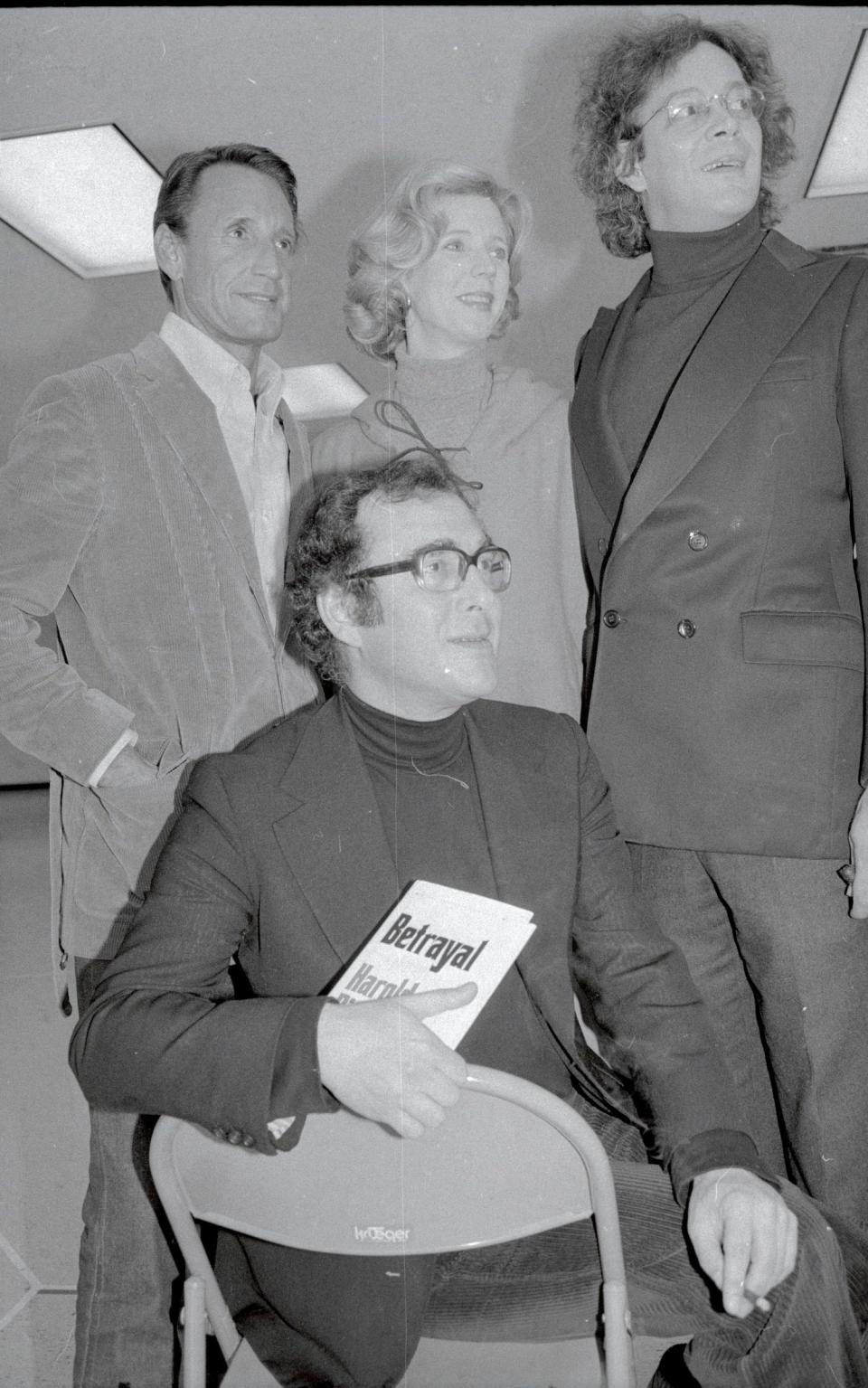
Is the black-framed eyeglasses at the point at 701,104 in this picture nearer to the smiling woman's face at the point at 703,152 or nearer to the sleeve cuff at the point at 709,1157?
the smiling woman's face at the point at 703,152

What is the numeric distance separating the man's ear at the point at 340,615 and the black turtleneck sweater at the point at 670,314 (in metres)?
0.47

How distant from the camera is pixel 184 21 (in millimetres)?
1999

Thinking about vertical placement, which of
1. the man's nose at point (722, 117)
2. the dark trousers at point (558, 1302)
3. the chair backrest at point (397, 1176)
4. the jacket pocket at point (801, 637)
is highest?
the man's nose at point (722, 117)

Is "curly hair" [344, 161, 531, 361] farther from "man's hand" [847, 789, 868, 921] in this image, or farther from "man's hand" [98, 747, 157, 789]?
"man's hand" [847, 789, 868, 921]

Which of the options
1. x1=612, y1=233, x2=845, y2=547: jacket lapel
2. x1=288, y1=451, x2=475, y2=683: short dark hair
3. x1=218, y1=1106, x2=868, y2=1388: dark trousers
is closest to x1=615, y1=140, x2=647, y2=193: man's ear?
x1=612, y1=233, x2=845, y2=547: jacket lapel

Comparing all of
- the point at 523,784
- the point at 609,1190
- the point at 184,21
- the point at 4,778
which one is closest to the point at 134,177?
the point at 184,21

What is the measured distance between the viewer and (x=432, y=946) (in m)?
1.31

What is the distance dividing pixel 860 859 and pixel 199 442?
1.15m

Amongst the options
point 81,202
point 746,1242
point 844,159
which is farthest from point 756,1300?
point 81,202

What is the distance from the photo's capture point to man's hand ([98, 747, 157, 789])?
1.68 meters

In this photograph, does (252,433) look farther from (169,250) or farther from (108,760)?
(108,760)

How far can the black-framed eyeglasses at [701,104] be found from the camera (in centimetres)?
163

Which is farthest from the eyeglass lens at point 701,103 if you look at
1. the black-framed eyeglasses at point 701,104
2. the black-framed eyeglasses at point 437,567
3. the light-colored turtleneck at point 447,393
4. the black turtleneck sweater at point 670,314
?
the black-framed eyeglasses at point 437,567

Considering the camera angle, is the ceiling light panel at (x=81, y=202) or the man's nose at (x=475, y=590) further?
the ceiling light panel at (x=81, y=202)
